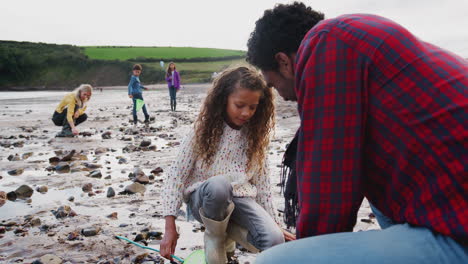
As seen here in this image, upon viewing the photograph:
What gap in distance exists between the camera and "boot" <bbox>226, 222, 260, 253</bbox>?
290cm

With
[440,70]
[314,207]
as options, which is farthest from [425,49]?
[314,207]

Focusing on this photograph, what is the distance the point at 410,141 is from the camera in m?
1.41

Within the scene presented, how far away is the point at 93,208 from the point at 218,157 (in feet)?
6.46

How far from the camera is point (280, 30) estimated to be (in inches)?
73.9

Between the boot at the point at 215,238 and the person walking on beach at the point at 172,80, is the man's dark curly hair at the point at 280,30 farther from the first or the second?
the person walking on beach at the point at 172,80

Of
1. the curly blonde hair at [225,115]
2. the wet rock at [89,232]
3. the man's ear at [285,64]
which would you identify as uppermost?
the man's ear at [285,64]

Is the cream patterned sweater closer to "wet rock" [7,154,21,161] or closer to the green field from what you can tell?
"wet rock" [7,154,21,161]

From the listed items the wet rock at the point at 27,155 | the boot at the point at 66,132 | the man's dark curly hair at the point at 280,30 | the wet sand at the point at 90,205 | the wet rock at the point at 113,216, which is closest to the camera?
the man's dark curly hair at the point at 280,30

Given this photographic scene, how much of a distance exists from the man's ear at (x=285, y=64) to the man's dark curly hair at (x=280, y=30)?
18 mm

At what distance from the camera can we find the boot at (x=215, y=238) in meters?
2.80

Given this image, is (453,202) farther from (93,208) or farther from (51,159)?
(51,159)

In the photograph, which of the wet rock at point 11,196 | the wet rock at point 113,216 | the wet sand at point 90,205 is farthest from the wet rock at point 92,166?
the wet rock at point 113,216

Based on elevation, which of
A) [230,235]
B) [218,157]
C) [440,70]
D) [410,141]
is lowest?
[230,235]

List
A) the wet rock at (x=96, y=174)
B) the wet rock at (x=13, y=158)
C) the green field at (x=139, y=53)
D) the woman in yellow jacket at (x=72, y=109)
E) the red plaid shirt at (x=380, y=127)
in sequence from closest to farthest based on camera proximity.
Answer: the red plaid shirt at (x=380, y=127) → the wet rock at (x=96, y=174) → the wet rock at (x=13, y=158) → the woman in yellow jacket at (x=72, y=109) → the green field at (x=139, y=53)
